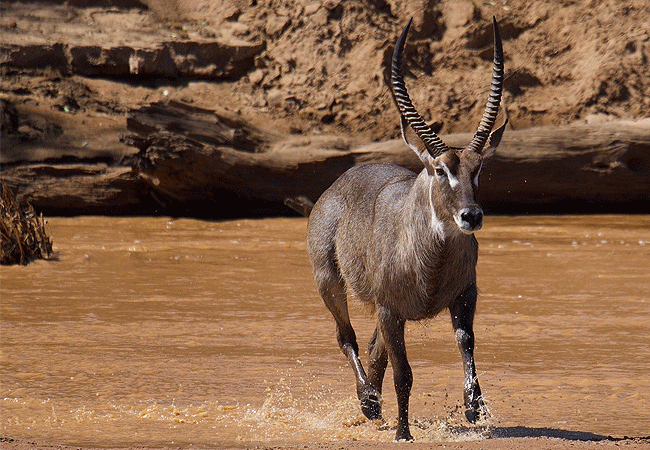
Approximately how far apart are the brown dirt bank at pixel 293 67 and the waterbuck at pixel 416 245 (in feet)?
25.9

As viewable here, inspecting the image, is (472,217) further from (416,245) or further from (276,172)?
(276,172)

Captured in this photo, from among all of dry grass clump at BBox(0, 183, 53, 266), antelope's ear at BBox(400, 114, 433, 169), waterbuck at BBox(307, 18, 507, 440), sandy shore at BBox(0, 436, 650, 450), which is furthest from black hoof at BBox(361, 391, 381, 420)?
dry grass clump at BBox(0, 183, 53, 266)

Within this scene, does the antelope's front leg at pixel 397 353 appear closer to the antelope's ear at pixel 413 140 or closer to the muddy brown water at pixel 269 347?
the muddy brown water at pixel 269 347

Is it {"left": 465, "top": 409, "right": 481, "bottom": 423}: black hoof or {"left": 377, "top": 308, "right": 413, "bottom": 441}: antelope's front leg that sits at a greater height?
{"left": 377, "top": 308, "right": 413, "bottom": 441}: antelope's front leg

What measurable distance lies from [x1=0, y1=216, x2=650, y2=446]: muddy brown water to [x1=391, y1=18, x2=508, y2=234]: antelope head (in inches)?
49.0

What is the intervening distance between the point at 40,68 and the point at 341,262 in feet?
35.9

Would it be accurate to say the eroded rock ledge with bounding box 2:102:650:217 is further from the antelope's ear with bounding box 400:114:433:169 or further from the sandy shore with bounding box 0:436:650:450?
the sandy shore with bounding box 0:436:650:450

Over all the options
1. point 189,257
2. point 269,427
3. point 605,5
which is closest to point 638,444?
point 269,427

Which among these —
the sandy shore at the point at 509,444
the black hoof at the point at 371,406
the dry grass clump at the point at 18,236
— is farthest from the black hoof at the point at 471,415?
the dry grass clump at the point at 18,236

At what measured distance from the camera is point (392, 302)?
233 inches

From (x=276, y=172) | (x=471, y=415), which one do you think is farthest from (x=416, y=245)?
(x=276, y=172)

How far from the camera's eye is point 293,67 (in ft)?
55.0

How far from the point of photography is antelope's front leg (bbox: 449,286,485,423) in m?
5.63

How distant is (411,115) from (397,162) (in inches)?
317
